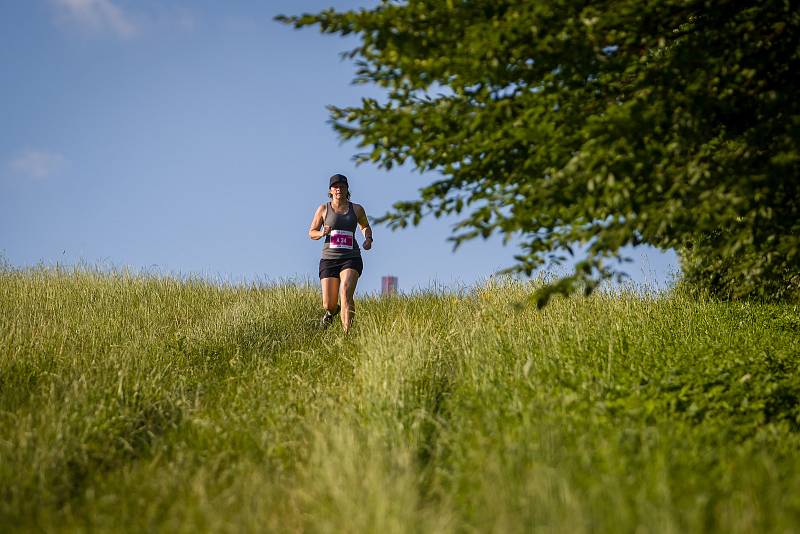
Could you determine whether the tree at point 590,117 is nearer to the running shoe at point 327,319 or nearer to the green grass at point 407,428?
the green grass at point 407,428

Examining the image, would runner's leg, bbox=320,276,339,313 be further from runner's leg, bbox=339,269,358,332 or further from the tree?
the tree

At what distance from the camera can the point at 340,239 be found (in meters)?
11.6

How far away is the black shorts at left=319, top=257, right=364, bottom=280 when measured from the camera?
11688mm

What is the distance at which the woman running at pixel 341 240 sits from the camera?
1165 centimetres

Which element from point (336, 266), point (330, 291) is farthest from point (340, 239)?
point (330, 291)

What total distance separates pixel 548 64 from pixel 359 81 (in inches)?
68.8

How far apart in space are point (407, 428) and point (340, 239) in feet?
17.2

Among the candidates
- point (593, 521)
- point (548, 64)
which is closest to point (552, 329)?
point (548, 64)

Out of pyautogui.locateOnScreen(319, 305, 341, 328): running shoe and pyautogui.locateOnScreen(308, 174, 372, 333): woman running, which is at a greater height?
pyautogui.locateOnScreen(308, 174, 372, 333): woman running

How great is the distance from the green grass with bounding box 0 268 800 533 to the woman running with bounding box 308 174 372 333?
31.3 inches

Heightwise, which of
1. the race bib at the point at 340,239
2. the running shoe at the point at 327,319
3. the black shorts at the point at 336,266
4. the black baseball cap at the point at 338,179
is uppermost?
the black baseball cap at the point at 338,179

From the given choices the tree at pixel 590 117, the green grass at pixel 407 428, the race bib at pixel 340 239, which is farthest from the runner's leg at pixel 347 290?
the tree at pixel 590 117

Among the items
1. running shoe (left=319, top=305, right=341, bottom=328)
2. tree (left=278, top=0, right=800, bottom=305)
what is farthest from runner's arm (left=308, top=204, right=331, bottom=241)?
tree (left=278, top=0, right=800, bottom=305)

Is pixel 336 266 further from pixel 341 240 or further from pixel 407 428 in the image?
pixel 407 428
